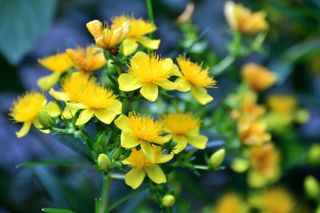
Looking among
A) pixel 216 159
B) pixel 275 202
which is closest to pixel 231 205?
pixel 275 202

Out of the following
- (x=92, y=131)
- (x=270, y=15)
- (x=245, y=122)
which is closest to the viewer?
(x=245, y=122)

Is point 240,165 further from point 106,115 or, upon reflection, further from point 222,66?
point 106,115

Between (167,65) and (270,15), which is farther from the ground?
(167,65)

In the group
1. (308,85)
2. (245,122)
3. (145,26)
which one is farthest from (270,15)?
(145,26)

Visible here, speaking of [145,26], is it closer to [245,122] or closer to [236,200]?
[245,122]

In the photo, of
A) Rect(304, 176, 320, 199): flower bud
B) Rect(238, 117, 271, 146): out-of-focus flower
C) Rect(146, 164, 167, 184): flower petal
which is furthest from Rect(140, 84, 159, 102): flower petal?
Rect(304, 176, 320, 199): flower bud

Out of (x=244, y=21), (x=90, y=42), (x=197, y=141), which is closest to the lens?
(x=197, y=141)

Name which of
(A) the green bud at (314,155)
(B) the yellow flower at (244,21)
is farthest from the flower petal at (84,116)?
(A) the green bud at (314,155)

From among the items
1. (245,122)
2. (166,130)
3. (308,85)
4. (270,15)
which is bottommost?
(308,85)
